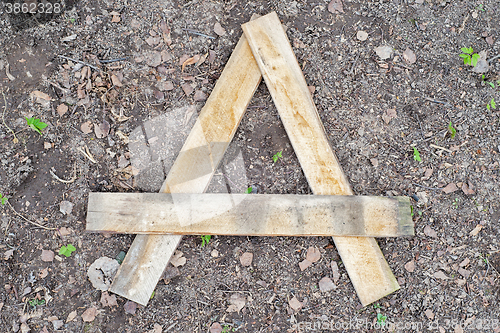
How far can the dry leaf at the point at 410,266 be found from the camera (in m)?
2.33

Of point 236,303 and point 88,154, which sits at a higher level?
point 88,154

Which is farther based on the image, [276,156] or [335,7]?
[335,7]

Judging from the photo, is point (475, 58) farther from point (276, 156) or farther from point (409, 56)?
point (276, 156)

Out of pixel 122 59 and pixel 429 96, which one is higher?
pixel 122 59

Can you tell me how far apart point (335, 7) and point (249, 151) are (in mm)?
1397

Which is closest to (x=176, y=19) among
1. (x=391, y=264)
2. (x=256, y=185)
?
(x=256, y=185)

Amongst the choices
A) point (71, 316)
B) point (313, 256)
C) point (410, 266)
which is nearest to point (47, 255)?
point (71, 316)

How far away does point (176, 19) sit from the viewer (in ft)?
8.11

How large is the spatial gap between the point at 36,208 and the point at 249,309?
1770 mm

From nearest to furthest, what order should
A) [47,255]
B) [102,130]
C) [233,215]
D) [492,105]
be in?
[233,215], [47,255], [102,130], [492,105]

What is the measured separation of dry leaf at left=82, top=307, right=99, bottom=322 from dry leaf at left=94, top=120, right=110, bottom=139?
1288mm

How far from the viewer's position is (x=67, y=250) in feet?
7.45

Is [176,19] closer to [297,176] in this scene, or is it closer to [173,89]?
[173,89]

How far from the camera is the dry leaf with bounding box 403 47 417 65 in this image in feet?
8.21
